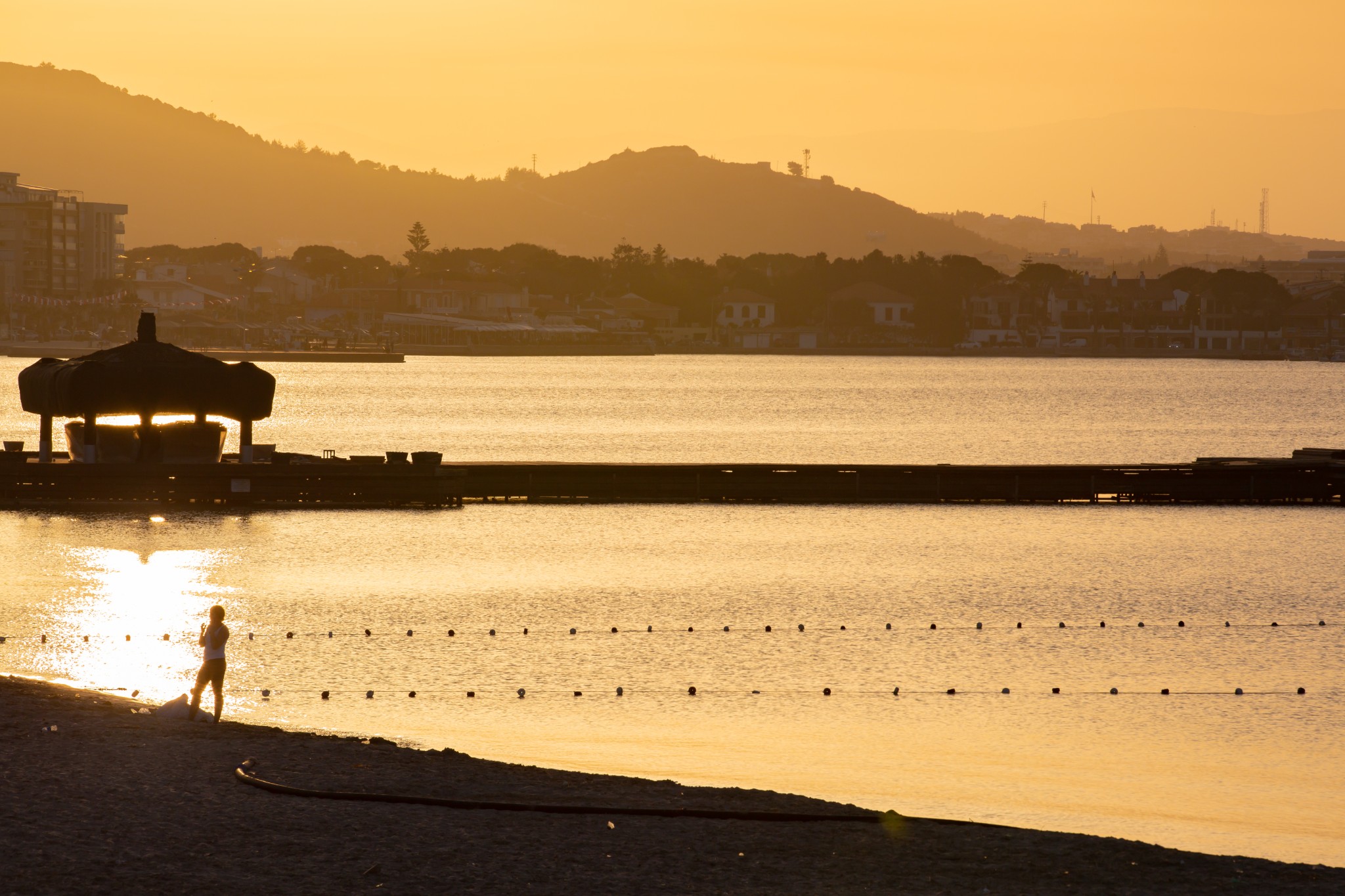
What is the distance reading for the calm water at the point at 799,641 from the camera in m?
19.6

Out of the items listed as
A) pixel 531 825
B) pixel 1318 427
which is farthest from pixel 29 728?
pixel 1318 427

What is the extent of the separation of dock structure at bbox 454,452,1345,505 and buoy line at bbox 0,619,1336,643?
72.7 feet

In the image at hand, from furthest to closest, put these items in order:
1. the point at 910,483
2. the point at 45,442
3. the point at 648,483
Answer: the point at 910,483 → the point at 648,483 → the point at 45,442

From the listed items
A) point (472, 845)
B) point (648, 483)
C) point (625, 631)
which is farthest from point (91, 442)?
point (472, 845)

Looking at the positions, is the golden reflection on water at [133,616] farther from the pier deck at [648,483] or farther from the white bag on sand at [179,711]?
the pier deck at [648,483]

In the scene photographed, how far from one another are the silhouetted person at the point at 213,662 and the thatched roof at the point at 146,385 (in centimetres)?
2601

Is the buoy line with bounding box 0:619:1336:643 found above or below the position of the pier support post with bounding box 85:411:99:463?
below

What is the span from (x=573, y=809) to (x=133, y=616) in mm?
16471

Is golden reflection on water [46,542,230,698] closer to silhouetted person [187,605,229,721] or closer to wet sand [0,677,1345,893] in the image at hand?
silhouetted person [187,605,229,721]

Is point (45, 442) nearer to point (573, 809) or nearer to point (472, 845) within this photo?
point (573, 809)

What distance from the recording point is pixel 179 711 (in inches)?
765

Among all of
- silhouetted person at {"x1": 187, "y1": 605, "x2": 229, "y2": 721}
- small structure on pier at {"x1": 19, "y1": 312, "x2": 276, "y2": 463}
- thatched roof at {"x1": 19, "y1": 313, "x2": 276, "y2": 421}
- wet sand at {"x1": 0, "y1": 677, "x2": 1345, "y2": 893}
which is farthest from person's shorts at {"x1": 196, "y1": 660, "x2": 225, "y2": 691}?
small structure on pier at {"x1": 19, "y1": 312, "x2": 276, "y2": 463}

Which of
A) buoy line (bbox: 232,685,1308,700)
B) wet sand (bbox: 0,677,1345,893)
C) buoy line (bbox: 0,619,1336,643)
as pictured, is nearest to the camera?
wet sand (bbox: 0,677,1345,893)

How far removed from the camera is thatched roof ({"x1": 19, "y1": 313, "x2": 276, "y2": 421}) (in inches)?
1778
